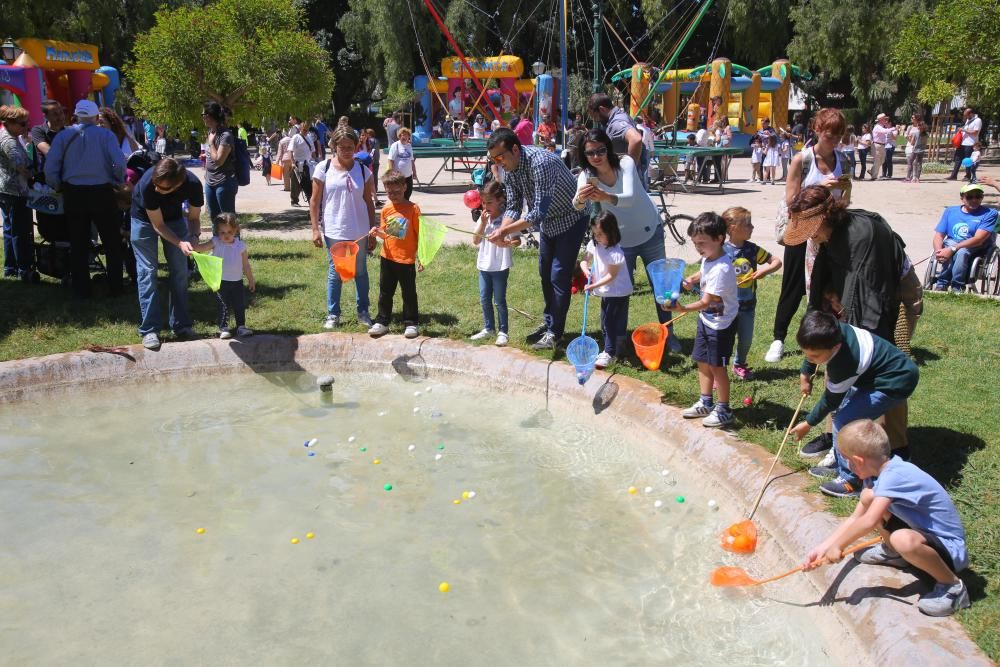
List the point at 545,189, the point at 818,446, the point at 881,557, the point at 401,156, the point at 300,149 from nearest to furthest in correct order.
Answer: the point at 881,557
the point at 818,446
the point at 545,189
the point at 300,149
the point at 401,156

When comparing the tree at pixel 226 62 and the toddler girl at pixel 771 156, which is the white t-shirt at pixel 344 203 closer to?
the tree at pixel 226 62

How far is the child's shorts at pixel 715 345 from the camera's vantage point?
504 centimetres

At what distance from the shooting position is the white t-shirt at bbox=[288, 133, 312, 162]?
1514 centimetres

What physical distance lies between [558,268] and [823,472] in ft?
8.70

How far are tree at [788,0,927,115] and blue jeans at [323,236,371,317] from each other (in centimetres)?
2636

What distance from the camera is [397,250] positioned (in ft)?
23.0

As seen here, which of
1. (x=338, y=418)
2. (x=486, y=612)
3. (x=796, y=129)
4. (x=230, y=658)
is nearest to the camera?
(x=230, y=658)

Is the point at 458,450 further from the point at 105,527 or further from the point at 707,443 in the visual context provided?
the point at 105,527

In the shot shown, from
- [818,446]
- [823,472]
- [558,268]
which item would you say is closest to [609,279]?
[558,268]

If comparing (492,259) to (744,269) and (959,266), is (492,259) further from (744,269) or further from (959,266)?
(959,266)

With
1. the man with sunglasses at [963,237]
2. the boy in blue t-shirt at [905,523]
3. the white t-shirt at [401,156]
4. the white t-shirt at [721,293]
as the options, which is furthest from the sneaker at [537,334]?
the white t-shirt at [401,156]

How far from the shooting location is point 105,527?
4516mm

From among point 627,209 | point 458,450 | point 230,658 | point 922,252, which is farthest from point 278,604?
point 922,252

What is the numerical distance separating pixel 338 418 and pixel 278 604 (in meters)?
2.28
